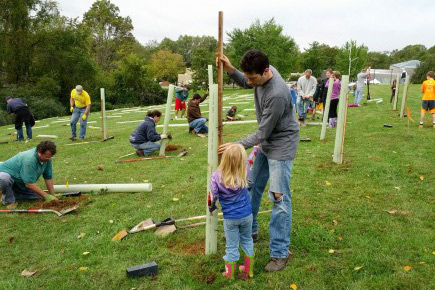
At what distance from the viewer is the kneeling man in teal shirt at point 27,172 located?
5.09 meters

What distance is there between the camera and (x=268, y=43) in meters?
43.2

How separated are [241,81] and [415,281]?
2646mm

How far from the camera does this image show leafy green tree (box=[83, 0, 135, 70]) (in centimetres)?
5350

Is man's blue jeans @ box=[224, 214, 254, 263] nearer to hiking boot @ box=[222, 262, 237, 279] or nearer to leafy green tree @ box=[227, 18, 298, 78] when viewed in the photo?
hiking boot @ box=[222, 262, 237, 279]

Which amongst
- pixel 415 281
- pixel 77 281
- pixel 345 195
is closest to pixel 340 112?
pixel 345 195

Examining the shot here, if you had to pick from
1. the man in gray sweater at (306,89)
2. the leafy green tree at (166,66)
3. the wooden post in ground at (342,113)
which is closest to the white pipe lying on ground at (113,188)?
the wooden post in ground at (342,113)

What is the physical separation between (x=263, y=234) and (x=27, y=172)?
12.4 feet

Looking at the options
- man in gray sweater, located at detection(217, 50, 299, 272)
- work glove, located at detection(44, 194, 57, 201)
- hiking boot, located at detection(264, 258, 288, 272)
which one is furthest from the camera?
work glove, located at detection(44, 194, 57, 201)

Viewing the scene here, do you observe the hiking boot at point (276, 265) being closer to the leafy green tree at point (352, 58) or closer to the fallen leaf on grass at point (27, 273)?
the fallen leaf on grass at point (27, 273)

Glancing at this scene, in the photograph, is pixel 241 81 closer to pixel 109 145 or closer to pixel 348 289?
pixel 348 289

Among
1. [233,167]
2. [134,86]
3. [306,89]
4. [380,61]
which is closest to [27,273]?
[233,167]

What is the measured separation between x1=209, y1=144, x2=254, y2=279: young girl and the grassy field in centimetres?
21

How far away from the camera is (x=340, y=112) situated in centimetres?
672

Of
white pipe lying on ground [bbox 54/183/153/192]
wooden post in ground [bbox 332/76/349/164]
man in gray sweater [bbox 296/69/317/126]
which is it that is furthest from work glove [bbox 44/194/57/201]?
man in gray sweater [bbox 296/69/317/126]
